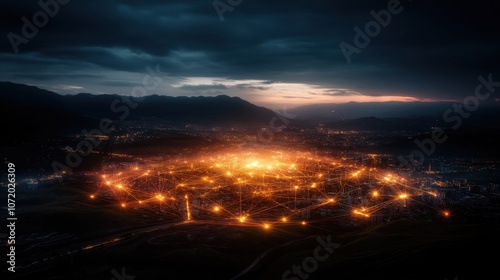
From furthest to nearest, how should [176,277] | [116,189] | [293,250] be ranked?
1. [116,189]
2. [293,250]
3. [176,277]

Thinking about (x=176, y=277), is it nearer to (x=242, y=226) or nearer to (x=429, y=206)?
(x=242, y=226)

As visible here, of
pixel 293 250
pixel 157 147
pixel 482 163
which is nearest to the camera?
pixel 293 250

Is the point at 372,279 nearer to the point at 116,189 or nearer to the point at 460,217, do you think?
the point at 460,217

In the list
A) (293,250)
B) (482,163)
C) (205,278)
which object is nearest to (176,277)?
(205,278)

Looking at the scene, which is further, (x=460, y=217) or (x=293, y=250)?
(x=460, y=217)

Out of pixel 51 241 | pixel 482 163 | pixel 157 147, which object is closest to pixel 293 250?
pixel 51 241

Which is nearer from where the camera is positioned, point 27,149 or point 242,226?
point 242,226

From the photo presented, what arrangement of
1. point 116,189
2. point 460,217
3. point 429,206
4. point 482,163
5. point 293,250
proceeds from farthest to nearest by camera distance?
1. point 482,163
2. point 116,189
3. point 429,206
4. point 460,217
5. point 293,250

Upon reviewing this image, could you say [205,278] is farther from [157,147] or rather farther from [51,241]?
[157,147]

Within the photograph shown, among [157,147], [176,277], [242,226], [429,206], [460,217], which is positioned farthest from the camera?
[157,147]
